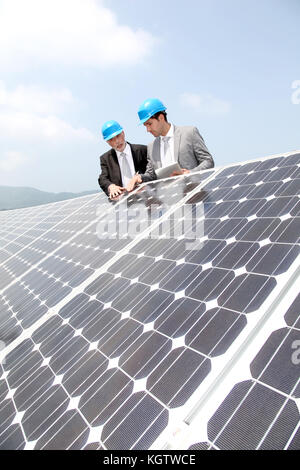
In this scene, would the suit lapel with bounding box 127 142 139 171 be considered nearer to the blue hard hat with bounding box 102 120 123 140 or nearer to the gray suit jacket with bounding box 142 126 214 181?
the blue hard hat with bounding box 102 120 123 140

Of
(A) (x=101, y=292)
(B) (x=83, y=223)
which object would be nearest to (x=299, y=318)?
(A) (x=101, y=292)

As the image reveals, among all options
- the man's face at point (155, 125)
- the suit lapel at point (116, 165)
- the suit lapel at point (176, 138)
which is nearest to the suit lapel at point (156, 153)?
the man's face at point (155, 125)

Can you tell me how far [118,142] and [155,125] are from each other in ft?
5.04

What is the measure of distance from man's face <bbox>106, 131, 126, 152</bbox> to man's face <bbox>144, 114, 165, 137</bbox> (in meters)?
1.32

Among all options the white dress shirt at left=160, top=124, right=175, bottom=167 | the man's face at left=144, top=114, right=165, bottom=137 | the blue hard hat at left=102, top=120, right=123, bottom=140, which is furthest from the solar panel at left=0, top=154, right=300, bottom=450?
the blue hard hat at left=102, top=120, right=123, bottom=140

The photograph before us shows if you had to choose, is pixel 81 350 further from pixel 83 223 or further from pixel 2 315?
pixel 83 223

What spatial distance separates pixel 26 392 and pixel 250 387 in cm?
221

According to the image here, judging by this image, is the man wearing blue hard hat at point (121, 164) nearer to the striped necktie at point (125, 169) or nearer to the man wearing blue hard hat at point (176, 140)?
the striped necktie at point (125, 169)

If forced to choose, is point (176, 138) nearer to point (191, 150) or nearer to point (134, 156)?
point (191, 150)

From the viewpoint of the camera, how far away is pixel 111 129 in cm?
826

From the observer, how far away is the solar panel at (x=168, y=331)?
1913 mm

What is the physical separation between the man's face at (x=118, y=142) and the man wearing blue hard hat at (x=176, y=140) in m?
1.28

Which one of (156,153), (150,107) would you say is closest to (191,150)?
(156,153)
